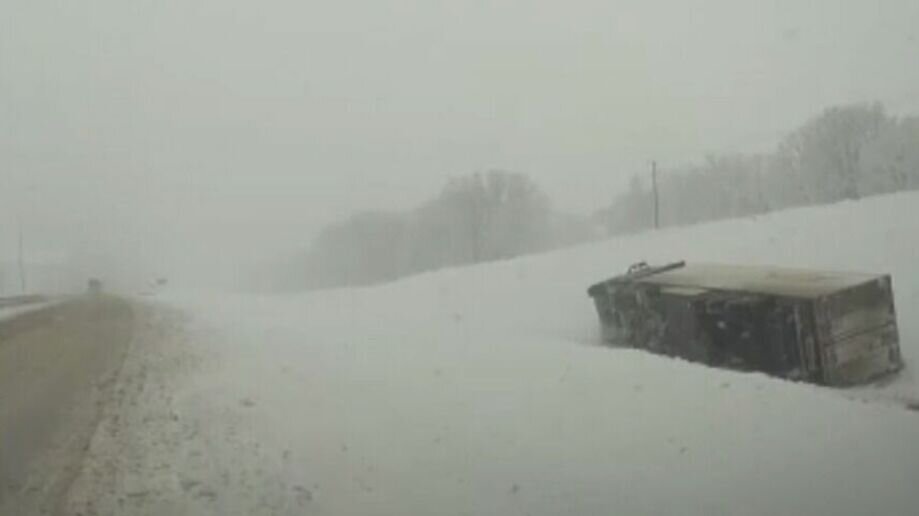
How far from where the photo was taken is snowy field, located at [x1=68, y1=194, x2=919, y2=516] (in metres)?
6.71

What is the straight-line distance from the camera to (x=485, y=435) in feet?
28.1

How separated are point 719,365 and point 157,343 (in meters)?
11.6

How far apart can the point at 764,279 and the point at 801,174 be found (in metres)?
32.0

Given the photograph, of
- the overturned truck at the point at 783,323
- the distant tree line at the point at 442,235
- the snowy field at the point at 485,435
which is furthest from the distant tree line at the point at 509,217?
the snowy field at the point at 485,435

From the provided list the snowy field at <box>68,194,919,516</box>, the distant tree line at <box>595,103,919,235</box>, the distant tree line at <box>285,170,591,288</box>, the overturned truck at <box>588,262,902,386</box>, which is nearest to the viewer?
the snowy field at <box>68,194,919,516</box>

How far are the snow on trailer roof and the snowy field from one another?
1774mm

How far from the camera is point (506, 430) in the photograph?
8.68 m

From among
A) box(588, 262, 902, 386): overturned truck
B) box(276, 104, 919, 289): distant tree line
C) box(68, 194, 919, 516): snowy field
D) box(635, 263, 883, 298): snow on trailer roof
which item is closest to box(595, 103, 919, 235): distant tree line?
box(276, 104, 919, 289): distant tree line

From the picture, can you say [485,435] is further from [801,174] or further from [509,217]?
[509,217]

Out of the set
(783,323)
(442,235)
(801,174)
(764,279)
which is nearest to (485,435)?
(783,323)

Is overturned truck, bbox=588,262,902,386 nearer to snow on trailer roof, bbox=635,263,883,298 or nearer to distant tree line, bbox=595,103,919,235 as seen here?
snow on trailer roof, bbox=635,263,883,298

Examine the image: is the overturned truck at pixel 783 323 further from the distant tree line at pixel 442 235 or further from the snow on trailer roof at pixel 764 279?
the distant tree line at pixel 442 235

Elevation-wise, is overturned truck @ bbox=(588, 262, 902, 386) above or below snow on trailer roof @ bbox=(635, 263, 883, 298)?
below

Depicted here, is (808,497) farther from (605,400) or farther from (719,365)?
(719,365)
